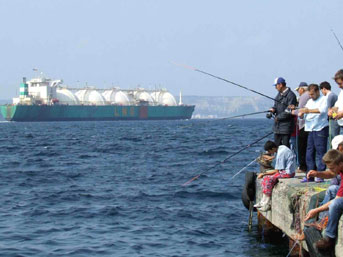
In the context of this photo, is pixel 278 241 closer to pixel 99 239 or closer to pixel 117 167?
pixel 99 239

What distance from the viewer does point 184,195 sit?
13.7 metres

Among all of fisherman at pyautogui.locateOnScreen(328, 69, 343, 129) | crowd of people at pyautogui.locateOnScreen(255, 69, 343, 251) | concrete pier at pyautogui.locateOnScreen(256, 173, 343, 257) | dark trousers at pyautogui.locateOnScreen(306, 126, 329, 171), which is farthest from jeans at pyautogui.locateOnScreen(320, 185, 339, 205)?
dark trousers at pyautogui.locateOnScreen(306, 126, 329, 171)

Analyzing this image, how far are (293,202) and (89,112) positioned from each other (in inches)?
4549

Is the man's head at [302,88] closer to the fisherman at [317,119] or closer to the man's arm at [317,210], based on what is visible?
the fisherman at [317,119]

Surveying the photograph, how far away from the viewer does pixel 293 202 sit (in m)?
7.42

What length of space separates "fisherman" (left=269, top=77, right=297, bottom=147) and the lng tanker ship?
336 ft

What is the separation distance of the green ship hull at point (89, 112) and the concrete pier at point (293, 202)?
104 meters

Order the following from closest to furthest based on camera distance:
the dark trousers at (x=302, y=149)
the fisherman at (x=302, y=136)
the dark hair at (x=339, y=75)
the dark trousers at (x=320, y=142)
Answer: the dark hair at (x=339, y=75) < the dark trousers at (x=320, y=142) < the fisherman at (x=302, y=136) < the dark trousers at (x=302, y=149)

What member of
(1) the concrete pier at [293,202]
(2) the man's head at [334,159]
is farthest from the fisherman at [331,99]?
(2) the man's head at [334,159]

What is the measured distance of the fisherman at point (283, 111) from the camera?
31.0 feet

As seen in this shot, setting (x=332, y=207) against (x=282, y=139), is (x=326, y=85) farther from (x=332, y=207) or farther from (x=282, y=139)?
(x=332, y=207)

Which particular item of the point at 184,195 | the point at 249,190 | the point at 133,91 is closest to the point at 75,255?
the point at 249,190

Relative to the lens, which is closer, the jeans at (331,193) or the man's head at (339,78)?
the jeans at (331,193)

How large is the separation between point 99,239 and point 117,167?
37.6 feet
